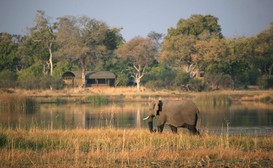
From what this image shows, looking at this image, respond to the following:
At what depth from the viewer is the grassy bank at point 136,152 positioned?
11.2 meters

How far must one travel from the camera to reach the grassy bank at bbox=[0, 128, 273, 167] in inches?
440

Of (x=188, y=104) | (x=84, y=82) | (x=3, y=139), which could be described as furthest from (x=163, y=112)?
(x=84, y=82)

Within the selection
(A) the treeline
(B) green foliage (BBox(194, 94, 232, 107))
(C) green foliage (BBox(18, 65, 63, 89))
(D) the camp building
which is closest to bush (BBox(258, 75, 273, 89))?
(A) the treeline

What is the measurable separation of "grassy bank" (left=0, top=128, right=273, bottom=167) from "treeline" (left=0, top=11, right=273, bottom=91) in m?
46.3

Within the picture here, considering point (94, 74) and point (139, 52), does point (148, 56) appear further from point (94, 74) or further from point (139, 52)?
point (94, 74)

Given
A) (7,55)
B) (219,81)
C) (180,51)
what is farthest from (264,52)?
(7,55)

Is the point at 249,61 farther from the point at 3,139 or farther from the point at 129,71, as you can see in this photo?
the point at 3,139

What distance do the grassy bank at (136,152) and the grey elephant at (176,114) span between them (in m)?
2.12

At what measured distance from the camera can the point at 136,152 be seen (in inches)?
495

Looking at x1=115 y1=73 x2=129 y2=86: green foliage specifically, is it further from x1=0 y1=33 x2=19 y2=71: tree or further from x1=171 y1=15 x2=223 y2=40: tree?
x1=0 y1=33 x2=19 y2=71: tree

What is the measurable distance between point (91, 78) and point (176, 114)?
170ft

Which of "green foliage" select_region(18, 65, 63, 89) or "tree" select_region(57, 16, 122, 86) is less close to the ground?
"tree" select_region(57, 16, 122, 86)

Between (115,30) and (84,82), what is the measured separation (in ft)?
47.9

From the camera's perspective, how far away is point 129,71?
73.2m
